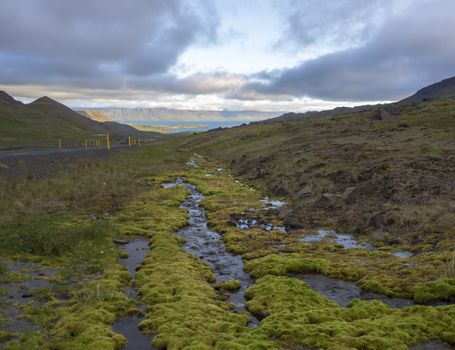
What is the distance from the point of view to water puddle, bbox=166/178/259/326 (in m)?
16.8

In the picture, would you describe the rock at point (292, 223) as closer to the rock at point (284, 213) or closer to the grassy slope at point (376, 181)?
the grassy slope at point (376, 181)

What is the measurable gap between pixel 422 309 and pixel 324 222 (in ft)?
46.3

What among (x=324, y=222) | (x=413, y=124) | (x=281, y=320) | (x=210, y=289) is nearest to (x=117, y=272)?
(x=210, y=289)

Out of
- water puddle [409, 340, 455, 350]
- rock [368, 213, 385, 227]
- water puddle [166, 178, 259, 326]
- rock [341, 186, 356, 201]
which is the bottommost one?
water puddle [166, 178, 259, 326]

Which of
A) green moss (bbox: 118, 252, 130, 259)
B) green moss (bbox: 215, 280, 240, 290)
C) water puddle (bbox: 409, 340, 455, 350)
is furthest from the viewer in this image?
green moss (bbox: 118, 252, 130, 259)

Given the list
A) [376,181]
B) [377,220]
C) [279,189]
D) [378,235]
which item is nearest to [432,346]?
[378,235]

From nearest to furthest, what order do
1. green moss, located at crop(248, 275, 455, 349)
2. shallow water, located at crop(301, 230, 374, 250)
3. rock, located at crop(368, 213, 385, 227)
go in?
green moss, located at crop(248, 275, 455, 349) < shallow water, located at crop(301, 230, 374, 250) < rock, located at crop(368, 213, 385, 227)

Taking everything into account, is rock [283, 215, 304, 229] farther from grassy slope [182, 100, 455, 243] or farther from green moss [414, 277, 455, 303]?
green moss [414, 277, 455, 303]

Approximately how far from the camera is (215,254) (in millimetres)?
22359

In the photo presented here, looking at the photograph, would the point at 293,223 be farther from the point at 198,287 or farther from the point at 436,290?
the point at 436,290

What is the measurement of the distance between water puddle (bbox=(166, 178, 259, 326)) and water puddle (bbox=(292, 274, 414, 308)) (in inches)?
109

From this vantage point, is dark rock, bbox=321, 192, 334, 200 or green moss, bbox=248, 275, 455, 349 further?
dark rock, bbox=321, 192, 334, 200

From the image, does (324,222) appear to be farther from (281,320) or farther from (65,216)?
(65,216)

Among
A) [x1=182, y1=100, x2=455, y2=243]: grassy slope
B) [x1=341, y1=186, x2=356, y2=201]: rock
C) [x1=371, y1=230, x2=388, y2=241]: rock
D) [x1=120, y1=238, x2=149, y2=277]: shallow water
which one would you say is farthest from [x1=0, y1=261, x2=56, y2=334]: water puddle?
[x1=341, y1=186, x2=356, y2=201]: rock
